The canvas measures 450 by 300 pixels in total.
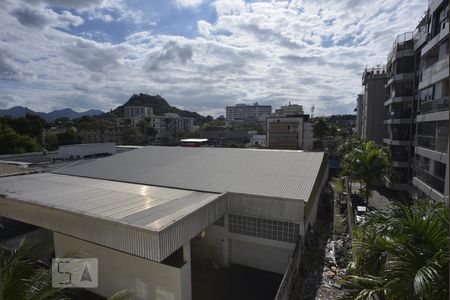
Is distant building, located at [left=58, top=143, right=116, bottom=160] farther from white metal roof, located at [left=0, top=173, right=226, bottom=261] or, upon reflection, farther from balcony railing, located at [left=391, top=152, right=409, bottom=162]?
balcony railing, located at [left=391, top=152, right=409, bottom=162]

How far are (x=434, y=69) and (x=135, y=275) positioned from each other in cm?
2439

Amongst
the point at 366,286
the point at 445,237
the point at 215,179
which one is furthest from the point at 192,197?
the point at 445,237

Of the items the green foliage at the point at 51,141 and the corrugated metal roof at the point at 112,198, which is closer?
the corrugated metal roof at the point at 112,198

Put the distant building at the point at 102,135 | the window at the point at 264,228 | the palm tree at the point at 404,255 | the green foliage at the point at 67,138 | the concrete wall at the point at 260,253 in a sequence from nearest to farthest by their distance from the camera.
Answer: the palm tree at the point at 404,255, the window at the point at 264,228, the concrete wall at the point at 260,253, the green foliage at the point at 67,138, the distant building at the point at 102,135

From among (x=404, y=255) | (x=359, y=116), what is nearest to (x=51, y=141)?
(x=404, y=255)

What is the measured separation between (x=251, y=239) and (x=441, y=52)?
779 inches

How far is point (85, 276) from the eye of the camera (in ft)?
39.0

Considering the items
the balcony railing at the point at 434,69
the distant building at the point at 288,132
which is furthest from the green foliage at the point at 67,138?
the balcony railing at the point at 434,69

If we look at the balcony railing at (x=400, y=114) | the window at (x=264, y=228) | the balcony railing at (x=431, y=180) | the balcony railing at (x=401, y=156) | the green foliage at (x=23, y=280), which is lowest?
the window at (x=264, y=228)

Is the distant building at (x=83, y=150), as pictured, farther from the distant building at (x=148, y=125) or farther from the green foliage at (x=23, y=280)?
the distant building at (x=148, y=125)

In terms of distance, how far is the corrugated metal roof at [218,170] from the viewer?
14.9 metres

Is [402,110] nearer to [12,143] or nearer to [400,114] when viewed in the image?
A: [400,114]

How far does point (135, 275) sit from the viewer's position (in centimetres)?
1117

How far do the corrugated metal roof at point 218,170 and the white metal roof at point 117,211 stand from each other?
1.53 metres
